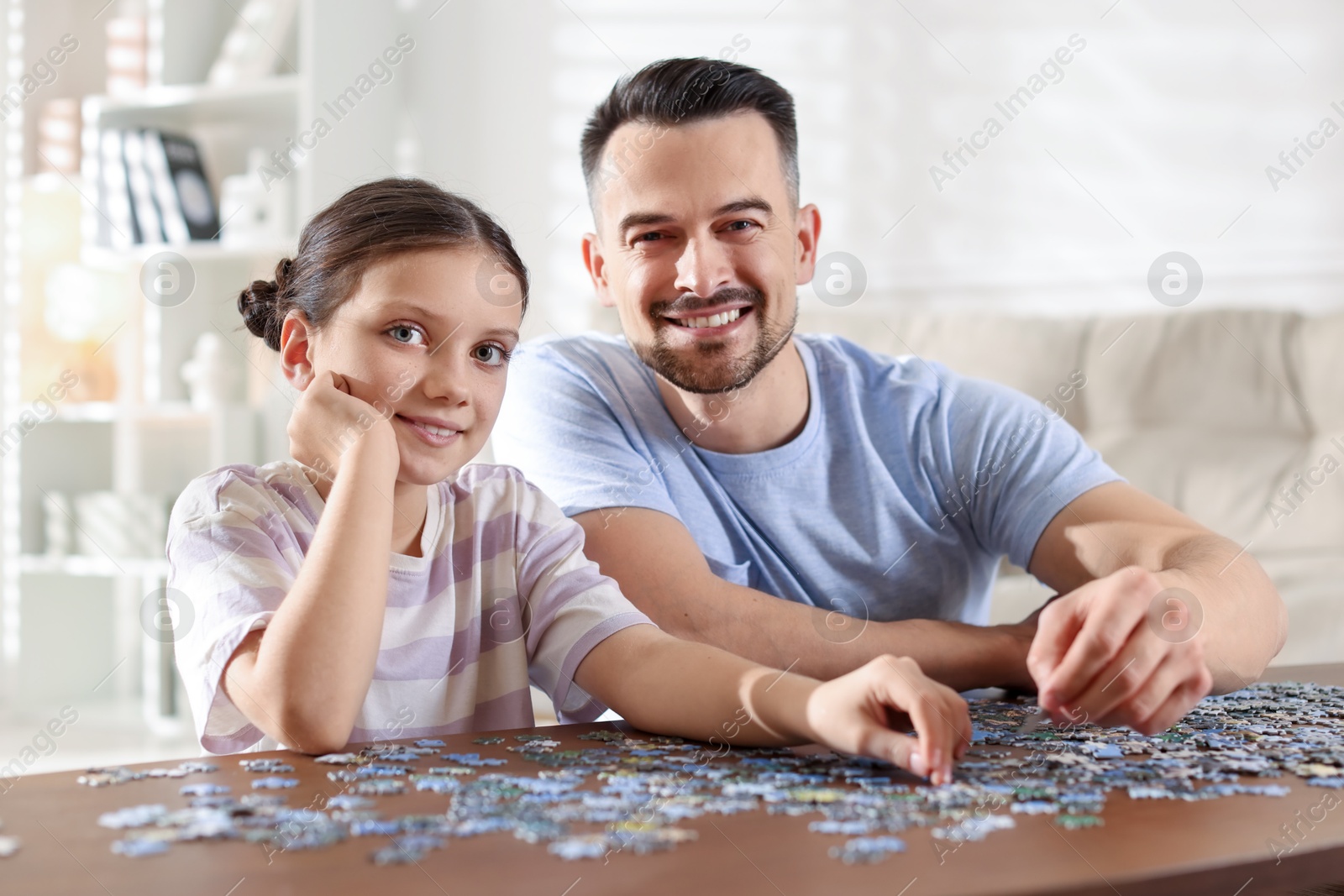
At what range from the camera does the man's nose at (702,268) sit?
1830 millimetres

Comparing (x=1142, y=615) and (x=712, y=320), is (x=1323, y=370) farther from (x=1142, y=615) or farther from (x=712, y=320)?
(x=1142, y=615)

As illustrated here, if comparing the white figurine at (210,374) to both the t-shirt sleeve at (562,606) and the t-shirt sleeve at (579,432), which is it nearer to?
the t-shirt sleeve at (579,432)

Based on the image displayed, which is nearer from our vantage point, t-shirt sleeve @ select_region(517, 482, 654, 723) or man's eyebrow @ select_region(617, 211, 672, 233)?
t-shirt sleeve @ select_region(517, 482, 654, 723)

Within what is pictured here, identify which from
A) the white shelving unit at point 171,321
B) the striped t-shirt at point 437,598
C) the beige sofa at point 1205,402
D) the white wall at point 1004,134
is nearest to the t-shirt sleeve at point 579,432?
the striped t-shirt at point 437,598

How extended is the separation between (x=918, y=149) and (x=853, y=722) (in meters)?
3.21

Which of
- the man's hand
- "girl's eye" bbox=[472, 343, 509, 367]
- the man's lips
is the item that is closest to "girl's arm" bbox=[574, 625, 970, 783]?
the man's hand

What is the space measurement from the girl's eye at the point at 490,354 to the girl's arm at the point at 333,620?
199 millimetres

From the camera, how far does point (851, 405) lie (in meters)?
1.94

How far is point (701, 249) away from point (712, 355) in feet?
0.56

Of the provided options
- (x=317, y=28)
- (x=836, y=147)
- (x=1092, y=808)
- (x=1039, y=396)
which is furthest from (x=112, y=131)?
(x=1092, y=808)

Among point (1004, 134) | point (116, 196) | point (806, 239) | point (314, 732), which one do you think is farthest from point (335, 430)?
point (116, 196)

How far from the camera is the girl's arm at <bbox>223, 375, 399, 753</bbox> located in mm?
972

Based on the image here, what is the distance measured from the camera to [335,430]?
1200mm

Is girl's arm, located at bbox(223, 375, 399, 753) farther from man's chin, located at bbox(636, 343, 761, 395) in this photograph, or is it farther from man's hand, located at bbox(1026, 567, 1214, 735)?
man's chin, located at bbox(636, 343, 761, 395)
